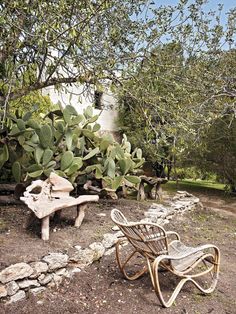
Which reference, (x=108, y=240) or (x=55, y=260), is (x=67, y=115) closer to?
(x=108, y=240)

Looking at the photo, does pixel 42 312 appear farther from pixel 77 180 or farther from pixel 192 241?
pixel 77 180

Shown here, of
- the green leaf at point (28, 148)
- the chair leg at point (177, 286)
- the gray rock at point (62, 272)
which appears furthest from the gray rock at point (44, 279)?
the green leaf at point (28, 148)

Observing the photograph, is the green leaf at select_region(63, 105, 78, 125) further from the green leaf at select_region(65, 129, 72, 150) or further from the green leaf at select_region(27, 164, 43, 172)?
the green leaf at select_region(27, 164, 43, 172)

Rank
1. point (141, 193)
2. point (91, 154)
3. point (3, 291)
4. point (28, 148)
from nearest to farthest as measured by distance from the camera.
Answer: point (3, 291)
point (28, 148)
point (91, 154)
point (141, 193)

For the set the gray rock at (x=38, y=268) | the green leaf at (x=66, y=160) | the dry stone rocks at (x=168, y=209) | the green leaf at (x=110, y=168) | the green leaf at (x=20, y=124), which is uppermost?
the green leaf at (x=20, y=124)

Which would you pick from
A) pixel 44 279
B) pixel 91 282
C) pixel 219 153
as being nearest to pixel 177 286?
pixel 91 282

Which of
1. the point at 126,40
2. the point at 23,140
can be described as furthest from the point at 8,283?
the point at 126,40

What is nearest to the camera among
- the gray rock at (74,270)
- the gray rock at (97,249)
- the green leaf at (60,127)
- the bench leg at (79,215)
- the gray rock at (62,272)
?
the gray rock at (62,272)

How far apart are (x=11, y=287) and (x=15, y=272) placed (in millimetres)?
131

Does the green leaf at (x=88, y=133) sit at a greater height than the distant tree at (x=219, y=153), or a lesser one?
greater

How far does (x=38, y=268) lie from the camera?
335cm

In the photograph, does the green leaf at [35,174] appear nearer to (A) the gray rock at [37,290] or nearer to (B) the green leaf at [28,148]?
(B) the green leaf at [28,148]

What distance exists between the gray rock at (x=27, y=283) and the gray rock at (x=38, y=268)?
0.05m

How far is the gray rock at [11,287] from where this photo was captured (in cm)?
308
